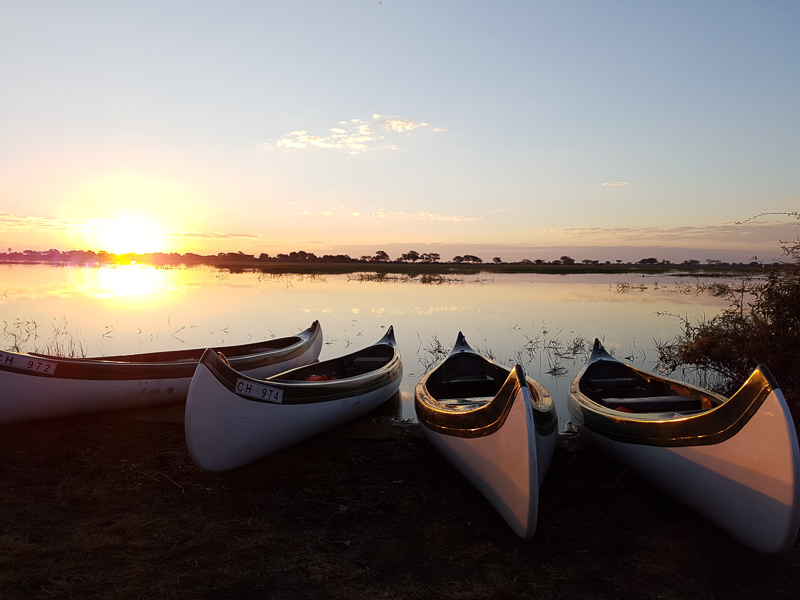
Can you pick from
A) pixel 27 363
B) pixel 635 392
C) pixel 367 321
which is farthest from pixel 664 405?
pixel 367 321

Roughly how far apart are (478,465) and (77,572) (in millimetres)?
4372

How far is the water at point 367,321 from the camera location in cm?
1627

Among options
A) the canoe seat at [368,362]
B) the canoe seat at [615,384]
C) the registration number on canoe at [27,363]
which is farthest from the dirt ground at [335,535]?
the canoe seat at [368,362]

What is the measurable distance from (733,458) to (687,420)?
0.61 m

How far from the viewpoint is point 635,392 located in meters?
9.70

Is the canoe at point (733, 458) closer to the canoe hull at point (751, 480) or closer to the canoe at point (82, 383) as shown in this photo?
the canoe hull at point (751, 480)

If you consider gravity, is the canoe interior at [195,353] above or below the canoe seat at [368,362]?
above

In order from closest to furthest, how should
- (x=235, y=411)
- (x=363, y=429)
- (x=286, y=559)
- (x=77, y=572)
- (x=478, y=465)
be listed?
(x=77, y=572)
(x=286, y=559)
(x=478, y=465)
(x=235, y=411)
(x=363, y=429)

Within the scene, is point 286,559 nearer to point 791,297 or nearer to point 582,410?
point 582,410

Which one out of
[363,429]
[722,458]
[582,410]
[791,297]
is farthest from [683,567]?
[791,297]

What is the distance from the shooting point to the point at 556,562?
5012 mm

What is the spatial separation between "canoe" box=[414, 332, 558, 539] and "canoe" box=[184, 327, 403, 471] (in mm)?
1604

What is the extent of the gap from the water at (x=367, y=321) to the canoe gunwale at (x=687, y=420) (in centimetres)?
278

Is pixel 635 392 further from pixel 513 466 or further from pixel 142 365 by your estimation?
pixel 142 365
